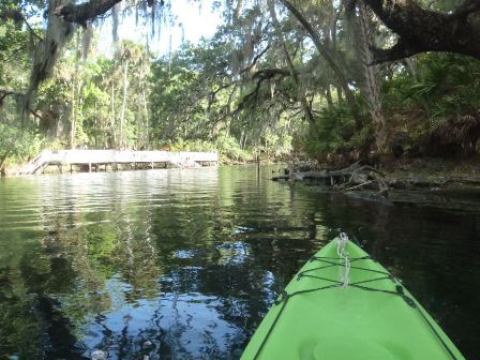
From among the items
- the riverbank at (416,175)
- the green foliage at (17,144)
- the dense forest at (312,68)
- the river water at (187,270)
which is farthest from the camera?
the green foliage at (17,144)

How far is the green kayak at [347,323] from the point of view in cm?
305

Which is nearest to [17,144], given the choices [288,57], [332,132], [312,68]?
[288,57]

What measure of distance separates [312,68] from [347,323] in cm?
1954

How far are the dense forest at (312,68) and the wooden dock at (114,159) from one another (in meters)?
1.64

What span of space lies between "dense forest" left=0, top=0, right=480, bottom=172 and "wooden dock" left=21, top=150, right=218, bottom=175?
64.5 inches

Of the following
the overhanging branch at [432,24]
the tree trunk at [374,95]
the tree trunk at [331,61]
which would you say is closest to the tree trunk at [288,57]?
the tree trunk at [331,61]

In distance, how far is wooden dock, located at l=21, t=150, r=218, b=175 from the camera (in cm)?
3853

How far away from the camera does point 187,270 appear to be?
690 cm

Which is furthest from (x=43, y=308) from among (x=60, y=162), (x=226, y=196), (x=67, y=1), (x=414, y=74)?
(x=60, y=162)

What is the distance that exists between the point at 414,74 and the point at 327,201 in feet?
20.2

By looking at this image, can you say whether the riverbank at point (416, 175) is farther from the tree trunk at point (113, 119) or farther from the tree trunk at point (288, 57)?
the tree trunk at point (113, 119)

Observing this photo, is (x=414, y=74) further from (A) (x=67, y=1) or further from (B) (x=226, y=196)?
(A) (x=67, y=1)

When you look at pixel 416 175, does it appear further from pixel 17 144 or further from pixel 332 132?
pixel 17 144

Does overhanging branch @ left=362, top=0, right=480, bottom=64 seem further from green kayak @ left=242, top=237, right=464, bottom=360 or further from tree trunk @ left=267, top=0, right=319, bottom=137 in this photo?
tree trunk @ left=267, top=0, right=319, bottom=137
